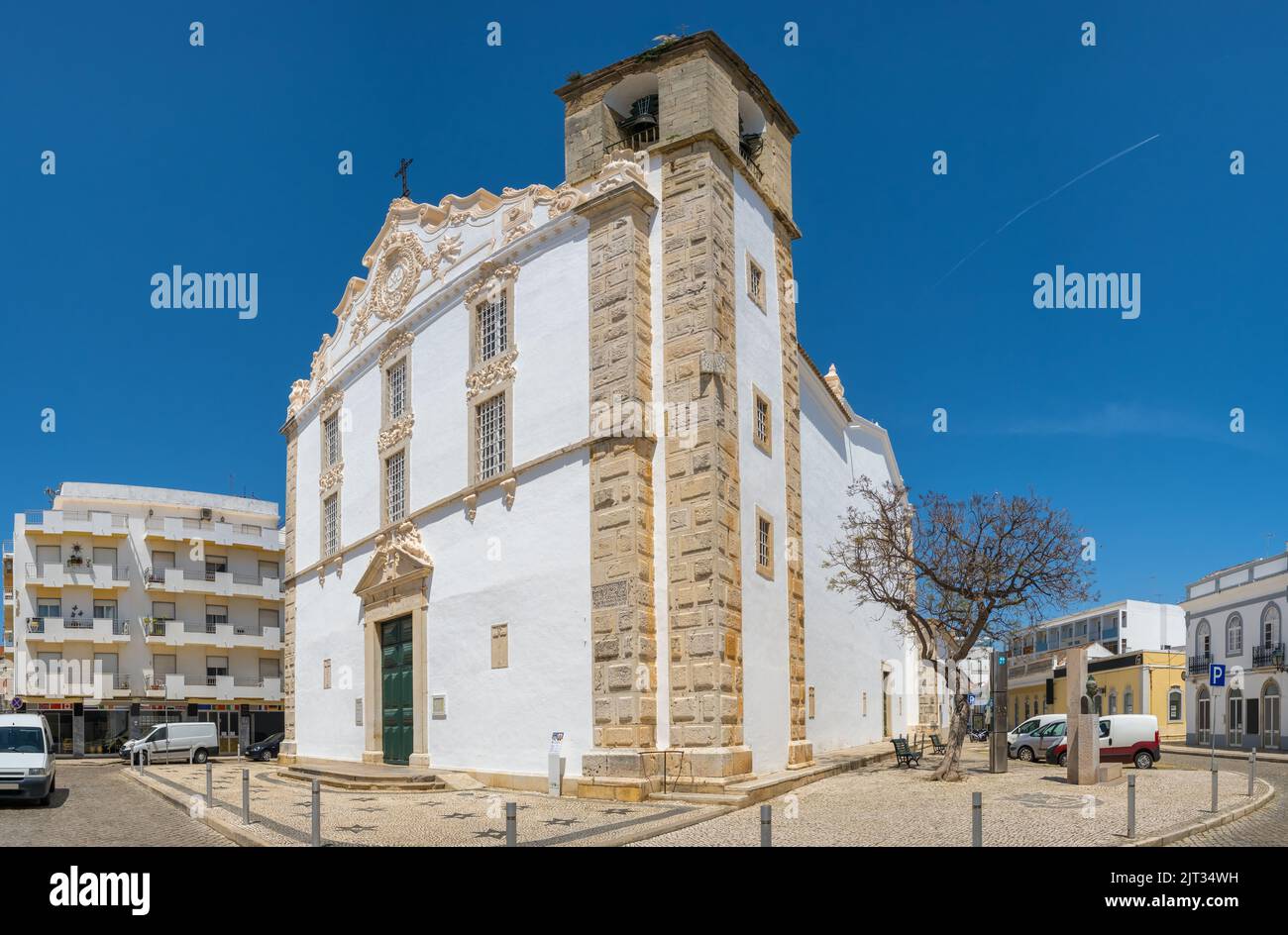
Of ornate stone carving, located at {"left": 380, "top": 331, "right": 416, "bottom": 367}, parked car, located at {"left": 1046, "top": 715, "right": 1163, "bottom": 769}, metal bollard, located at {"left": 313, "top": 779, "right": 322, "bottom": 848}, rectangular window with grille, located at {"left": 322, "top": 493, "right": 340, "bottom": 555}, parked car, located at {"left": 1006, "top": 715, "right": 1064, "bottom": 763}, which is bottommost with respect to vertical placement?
parked car, located at {"left": 1006, "top": 715, "right": 1064, "bottom": 763}

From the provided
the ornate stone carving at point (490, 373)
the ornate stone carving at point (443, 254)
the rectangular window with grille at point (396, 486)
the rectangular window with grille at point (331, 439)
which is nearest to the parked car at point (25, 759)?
the rectangular window with grille at point (396, 486)

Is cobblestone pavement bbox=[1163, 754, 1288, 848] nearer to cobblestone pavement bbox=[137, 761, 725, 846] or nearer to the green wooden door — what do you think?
cobblestone pavement bbox=[137, 761, 725, 846]

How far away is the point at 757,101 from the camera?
22.9 m

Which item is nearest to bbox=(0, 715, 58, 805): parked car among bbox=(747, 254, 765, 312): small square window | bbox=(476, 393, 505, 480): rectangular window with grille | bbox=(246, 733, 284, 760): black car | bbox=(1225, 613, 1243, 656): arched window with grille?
bbox=(476, 393, 505, 480): rectangular window with grille

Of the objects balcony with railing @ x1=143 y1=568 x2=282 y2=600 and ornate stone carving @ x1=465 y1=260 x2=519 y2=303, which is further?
balcony with railing @ x1=143 y1=568 x2=282 y2=600

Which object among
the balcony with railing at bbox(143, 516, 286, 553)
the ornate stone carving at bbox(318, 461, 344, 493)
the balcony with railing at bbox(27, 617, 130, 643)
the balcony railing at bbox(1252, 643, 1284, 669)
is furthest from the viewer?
the balcony with railing at bbox(143, 516, 286, 553)

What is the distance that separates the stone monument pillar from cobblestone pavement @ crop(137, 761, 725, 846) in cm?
767

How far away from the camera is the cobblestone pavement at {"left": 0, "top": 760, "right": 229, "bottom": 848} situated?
1484cm

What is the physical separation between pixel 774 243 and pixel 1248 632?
30665mm

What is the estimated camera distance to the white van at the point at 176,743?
37.0 meters

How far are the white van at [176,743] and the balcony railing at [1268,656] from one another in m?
37.8

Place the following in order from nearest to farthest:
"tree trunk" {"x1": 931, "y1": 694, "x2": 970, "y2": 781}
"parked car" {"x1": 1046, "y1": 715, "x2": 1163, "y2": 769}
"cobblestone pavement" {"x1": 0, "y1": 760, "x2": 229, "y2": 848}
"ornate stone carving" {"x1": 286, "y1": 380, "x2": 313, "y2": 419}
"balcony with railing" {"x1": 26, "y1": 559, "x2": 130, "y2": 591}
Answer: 1. "cobblestone pavement" {"x1": 0, "y1": 760, "x2": 229, "y2": 848}
2. "tree trunk" {"x1": 931, "y1": 694, "x2": 970, "y2": 781}
3. "parked car" {"x1": 1046, "y1": 715, "x2": 1163, "y2": 769}
4. "ornate stone carving" {"x1": 286, "y1": 380, "x2": 313, "y2": 419}
5. "balcony with railing" {"x1": 26, "y1": 559, "x2": 130, "y2": 591}

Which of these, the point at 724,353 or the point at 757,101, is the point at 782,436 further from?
the point at 757,101

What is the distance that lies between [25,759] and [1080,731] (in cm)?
1853
